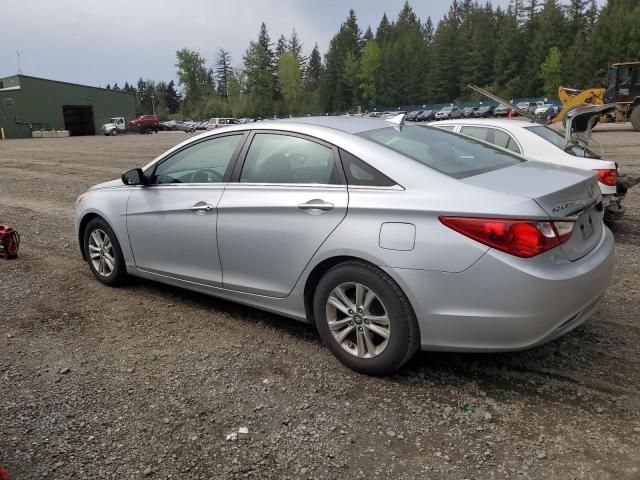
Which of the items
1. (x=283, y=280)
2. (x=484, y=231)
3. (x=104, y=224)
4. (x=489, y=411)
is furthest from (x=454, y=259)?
(x=104, y=224)

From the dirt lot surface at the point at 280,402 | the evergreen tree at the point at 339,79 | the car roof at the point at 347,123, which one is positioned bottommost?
the dirt lot surface at the point at 280,402

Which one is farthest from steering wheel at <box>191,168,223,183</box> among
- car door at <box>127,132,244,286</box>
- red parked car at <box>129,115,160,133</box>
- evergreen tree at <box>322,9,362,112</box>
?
evergreen tree at <box>322,9,362,112</box>

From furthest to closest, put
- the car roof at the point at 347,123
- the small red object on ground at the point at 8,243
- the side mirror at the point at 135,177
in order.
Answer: the small red object on ground at the point at 8,243 < the side mirror at the point at 135,177 < the car roof at the point at 347,123

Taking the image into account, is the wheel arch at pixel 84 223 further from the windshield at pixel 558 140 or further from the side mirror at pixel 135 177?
the windshield at pixel 558 140

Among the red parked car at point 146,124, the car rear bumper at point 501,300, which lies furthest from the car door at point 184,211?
the red parked car at point 146,124

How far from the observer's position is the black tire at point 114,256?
16.4ft

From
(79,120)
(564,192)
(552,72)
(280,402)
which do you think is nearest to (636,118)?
(564,192)

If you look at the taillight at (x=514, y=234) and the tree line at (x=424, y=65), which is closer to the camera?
the taillight at (x=514, y=234)

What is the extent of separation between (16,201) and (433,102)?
329ft

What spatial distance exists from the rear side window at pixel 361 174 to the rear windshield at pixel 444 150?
0.79ft

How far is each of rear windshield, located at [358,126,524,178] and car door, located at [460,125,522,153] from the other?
2.91 m

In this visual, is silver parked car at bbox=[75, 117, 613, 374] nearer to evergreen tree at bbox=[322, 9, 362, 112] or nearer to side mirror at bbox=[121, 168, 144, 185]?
side mirror at bbox=[121, 168, 144, 185]

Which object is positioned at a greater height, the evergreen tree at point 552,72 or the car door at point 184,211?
the evergreen tree at point 552,72

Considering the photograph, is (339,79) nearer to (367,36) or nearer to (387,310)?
(367,36)
